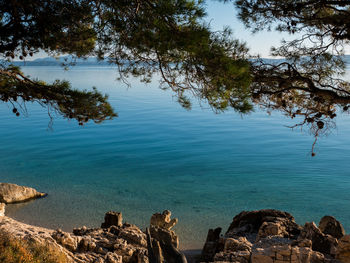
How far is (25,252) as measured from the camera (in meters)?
3.49

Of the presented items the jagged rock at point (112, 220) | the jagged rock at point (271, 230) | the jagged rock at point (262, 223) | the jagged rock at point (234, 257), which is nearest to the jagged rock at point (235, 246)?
Result: the jagged rock at point (234, 257)

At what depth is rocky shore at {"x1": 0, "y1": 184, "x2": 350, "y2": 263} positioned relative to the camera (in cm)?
390

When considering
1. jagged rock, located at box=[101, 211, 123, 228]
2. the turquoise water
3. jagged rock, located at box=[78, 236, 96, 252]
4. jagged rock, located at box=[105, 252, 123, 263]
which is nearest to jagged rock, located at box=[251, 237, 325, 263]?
jagged rock, located at box=[105, 252, 123, 263]

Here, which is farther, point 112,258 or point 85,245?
point 85,245

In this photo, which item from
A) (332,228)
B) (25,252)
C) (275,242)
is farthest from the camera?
(332,228)

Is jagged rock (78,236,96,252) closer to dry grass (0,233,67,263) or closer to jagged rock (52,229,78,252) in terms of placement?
jagged rock (52,229,78,252)

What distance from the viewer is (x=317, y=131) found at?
521 cm

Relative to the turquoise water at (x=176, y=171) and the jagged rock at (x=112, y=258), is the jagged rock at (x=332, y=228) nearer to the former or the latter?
the turquoise water at (x=176, y=171)

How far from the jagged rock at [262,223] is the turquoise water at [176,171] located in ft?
4.30

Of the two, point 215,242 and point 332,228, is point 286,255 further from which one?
point 332,228

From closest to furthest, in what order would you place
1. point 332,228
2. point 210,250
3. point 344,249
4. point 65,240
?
point 344,249, point 65,240, point 210,250, point 332,228

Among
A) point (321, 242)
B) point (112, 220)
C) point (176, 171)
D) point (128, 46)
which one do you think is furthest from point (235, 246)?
point (176, 171)

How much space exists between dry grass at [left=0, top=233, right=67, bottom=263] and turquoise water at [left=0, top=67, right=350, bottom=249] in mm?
3671

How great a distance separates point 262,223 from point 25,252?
3.72 meters
